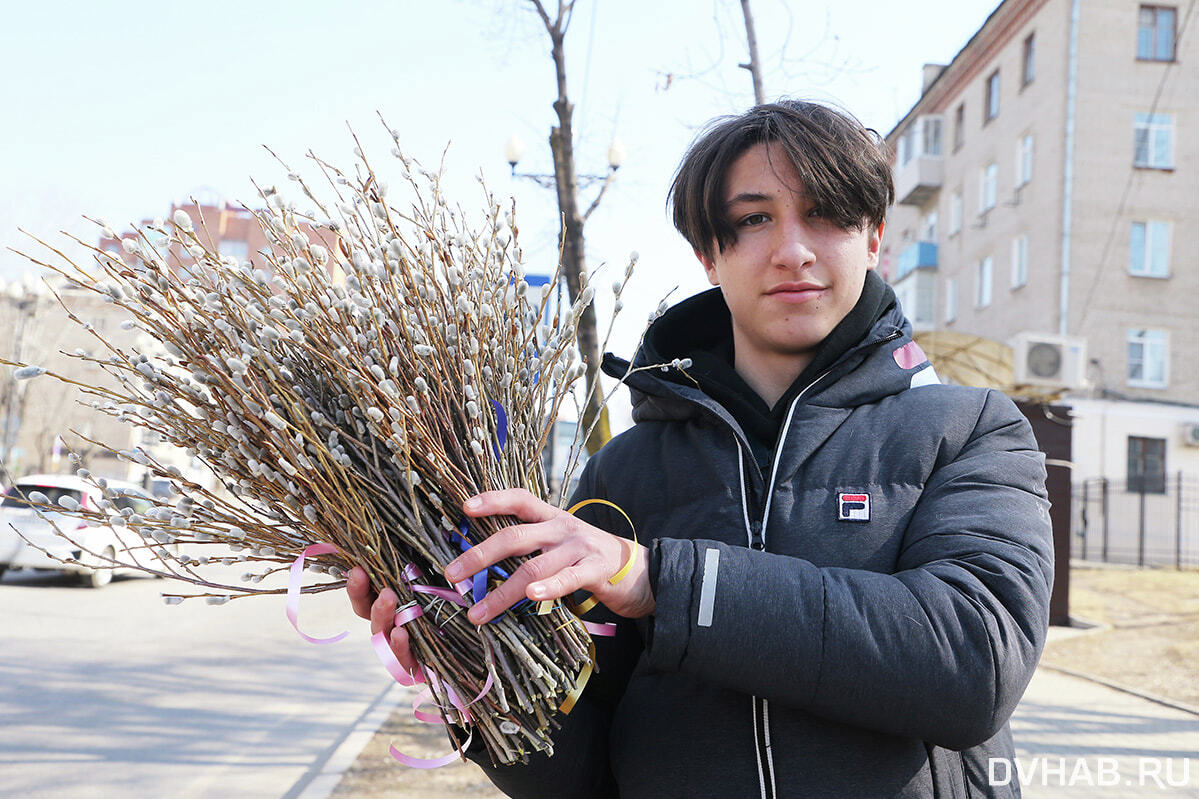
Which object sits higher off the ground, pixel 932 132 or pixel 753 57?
pixel 932 132

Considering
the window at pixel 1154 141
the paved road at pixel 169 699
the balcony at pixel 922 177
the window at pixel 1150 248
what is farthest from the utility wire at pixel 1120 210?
the paved road at pixel 169 699

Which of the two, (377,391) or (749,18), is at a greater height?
(749,18)

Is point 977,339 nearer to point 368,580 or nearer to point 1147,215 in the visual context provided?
point 368,580

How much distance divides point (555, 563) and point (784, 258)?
0.66m

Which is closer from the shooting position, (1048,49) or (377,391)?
(377,391)

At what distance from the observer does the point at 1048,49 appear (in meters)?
22.5

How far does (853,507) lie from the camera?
1.53m

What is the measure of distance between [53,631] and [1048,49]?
22.3 m

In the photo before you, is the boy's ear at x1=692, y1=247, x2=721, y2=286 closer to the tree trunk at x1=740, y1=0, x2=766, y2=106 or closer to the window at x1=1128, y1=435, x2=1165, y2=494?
the tree trunk at x1=740, y1=0, x2=766, y2=106

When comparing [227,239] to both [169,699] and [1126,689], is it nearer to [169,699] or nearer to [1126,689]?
[169,699]

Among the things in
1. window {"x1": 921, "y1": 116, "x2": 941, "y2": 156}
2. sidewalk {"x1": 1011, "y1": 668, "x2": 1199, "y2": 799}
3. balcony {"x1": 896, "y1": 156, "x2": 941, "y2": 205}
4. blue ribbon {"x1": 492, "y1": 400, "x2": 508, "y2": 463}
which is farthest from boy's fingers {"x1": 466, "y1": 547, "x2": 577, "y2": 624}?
window {"x1": 921, "y1": 116, "x2": 941, "y2": 156}

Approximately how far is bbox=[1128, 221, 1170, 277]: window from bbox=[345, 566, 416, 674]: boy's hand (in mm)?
23746

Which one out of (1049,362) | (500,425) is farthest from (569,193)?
(1049,362)

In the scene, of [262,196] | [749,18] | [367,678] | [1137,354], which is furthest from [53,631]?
[1137,354]
